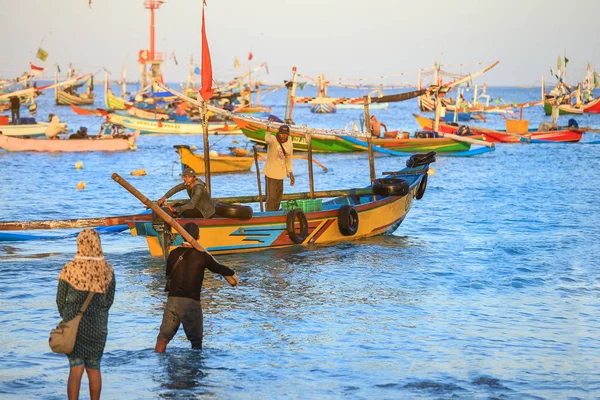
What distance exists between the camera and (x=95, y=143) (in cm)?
3950

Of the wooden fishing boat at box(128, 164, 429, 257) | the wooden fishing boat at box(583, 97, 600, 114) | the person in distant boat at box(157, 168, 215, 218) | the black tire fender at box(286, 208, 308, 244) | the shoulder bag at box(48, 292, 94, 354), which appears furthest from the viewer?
the wooden fishing boat at box(583, 97, 600, 114)

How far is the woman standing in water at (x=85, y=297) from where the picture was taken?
6418 millimetres

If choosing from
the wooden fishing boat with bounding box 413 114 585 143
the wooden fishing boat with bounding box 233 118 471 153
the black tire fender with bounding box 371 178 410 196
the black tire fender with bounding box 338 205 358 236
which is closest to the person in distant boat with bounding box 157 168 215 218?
the black tire fender with bounding box 338 205 358 236

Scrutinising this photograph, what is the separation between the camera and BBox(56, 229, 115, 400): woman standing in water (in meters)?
6.42

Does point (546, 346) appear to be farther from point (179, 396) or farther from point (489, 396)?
point (179, 396)

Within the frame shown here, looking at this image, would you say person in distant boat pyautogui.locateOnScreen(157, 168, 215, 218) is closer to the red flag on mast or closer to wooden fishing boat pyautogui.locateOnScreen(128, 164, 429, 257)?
wooden fishing boat pyautogui.locateOnScreen(128, 164, 429, 257)

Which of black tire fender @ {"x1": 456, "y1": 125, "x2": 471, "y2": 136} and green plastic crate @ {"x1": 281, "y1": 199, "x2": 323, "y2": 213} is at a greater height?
black tire fender @ {"x1": 456, "y1": 125, "x2": 471, "y2": 136}

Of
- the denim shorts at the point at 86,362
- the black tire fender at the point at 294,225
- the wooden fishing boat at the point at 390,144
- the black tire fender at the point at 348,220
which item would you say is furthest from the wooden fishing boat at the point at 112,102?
the denim shorts at the point at 86,362

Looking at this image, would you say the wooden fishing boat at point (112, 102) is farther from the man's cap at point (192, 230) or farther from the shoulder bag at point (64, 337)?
the shoulder bag at point (64, 337)

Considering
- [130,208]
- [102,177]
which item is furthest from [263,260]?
[102,177]

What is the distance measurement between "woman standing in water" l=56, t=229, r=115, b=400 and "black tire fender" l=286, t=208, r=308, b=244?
315 inches

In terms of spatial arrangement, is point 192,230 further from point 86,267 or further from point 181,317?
point 86,267

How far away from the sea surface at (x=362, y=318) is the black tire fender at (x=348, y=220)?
17.3 inches

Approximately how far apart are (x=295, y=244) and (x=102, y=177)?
60.1ft
